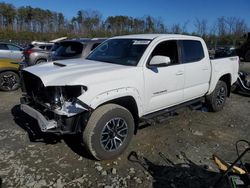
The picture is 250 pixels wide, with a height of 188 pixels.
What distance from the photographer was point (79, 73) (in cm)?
375

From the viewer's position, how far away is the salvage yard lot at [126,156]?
3447 mm

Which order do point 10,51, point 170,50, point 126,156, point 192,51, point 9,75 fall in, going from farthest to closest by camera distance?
point 10,51, point 9,75, point 192,51, point 170,50, point 126,156

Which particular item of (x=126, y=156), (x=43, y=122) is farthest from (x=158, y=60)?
(x=43, y=122)

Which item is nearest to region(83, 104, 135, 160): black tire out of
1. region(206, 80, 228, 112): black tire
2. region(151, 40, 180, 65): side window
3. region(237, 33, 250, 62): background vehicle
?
region(151, 40, 180, 65): side window

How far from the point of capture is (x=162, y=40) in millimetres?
4762

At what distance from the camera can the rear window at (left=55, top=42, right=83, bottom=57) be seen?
772 cm

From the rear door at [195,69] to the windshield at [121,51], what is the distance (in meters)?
1.04

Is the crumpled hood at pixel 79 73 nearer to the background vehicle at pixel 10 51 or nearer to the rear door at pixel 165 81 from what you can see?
the rear door at pixel 165 81

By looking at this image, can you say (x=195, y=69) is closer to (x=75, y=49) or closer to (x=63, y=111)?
(x=63, y=111)

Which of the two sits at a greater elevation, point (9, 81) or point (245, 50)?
point (245, 50)

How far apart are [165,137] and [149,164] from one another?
109 centimetres

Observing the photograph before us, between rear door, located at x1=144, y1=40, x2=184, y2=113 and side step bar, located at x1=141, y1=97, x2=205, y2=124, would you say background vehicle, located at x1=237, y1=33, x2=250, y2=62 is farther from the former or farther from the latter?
rear door, located at x1=144, y1=40, x2=184, y2=113

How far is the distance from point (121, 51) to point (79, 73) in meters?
1.30

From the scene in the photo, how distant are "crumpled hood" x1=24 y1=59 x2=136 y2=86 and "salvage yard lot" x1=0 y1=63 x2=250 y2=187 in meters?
1.24
